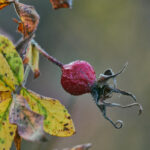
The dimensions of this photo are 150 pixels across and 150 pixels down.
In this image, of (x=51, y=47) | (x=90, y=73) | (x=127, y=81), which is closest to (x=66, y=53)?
(x=51, y=47)

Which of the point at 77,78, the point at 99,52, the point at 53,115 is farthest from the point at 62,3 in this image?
the point at 99,52

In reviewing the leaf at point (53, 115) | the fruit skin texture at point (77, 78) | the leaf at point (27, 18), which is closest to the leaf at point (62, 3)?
the leaf at point (27, 18)

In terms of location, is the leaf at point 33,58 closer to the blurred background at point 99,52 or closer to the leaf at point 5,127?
the leaf at point 5,127

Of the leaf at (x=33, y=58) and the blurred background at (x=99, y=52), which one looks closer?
the leaf at (x=33, y=58)

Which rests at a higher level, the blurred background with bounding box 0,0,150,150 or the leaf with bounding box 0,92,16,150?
the leaf with bounding box 0,92,16,150

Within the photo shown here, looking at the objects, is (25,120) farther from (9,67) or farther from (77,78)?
(77,78)

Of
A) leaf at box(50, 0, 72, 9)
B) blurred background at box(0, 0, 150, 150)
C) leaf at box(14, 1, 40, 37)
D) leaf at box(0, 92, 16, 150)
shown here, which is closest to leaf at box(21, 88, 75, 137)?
leaf at box(0, 92, 16, 150)

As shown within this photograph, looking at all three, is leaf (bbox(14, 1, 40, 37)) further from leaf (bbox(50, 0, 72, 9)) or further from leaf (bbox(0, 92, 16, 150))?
leaf (bbox(0, 92, 16, 150))

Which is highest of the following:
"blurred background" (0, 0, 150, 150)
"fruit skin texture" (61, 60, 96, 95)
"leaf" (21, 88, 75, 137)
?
"fruit skin texture" (61, 60, 96, 95)
